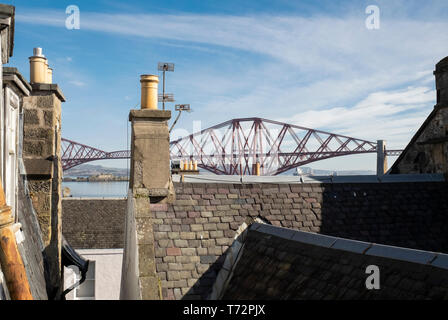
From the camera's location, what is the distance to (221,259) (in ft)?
26.3

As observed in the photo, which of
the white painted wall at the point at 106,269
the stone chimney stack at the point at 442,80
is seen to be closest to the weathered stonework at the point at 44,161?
the stone chimney stack at the point at 442,80

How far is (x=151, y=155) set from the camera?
8766 millimetres

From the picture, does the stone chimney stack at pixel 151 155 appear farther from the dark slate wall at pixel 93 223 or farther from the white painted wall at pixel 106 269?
the dark slate wall at pixel 93 223

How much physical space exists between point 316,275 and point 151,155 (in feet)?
14.5

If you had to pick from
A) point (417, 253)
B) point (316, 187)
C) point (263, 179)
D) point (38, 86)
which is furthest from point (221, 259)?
point (38, 86)

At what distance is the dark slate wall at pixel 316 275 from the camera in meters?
4.49

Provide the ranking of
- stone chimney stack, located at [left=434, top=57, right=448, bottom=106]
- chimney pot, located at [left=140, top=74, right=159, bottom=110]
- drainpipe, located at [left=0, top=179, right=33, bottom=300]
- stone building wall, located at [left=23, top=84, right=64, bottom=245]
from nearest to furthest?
drainpipe, located at [left=0, top=179, right=33, bottom=300], stone building wall, located at [left=23, top=84, right=64, bottom=245], chimney pot, located at [left=140, top=74, right=159, bottom=110], stone chimney stack, located at [left=434, top=57, right=448, bottom=106]

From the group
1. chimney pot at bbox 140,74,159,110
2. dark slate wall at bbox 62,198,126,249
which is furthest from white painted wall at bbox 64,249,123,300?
chimney pot at bbox 140,74,159,110

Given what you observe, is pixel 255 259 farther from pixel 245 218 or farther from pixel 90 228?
pixel 90 228

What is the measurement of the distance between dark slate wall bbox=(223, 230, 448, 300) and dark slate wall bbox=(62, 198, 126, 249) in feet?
49.4

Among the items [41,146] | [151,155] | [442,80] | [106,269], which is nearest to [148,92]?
[151,155]

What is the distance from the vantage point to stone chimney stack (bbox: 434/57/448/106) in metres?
12.7

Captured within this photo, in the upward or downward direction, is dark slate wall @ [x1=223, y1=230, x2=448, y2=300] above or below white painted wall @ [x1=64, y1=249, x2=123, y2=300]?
above

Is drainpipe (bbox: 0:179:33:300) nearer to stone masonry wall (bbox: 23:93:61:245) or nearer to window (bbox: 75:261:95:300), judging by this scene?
stone masonry wall (bbox: 23:93:61:245)
